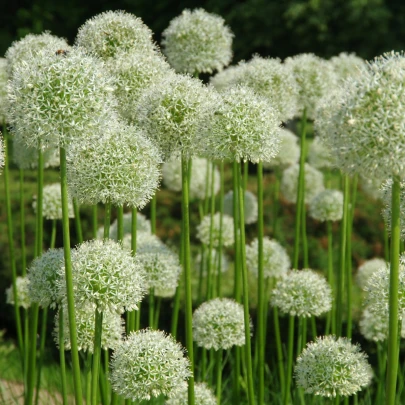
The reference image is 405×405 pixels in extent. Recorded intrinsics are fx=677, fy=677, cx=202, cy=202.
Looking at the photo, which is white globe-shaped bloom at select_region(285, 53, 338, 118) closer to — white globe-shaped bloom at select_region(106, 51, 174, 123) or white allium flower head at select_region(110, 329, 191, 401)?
white globe-shaped bloom at select_region(106, 51, 174, 123)

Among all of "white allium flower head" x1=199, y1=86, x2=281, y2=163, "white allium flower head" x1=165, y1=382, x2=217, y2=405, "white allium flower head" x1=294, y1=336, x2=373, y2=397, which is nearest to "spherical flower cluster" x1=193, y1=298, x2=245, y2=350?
"white allium flower head" x1=165, y1=382, x2=217, y2=405

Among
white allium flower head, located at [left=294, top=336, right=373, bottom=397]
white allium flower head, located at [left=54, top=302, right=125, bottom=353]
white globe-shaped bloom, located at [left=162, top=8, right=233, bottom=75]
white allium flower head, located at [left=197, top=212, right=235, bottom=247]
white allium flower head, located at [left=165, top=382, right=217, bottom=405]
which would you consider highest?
white globe-shaped bloom, located at [left=162, top=8, right=233, bottom=75]

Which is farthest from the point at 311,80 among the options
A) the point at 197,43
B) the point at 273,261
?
the point at 273,261

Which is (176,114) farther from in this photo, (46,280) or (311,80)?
(311,80)

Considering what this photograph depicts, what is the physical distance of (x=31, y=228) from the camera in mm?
8414

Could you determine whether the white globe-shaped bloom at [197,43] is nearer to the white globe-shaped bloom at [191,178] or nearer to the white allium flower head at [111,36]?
the white allium flower head at [111,36]

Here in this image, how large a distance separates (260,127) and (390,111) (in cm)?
109

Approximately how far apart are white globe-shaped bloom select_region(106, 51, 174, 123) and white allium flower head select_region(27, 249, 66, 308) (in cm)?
89

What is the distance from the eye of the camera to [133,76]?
367cm

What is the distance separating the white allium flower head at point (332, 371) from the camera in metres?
3.42

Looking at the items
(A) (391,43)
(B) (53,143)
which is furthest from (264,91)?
(A) (391,43)

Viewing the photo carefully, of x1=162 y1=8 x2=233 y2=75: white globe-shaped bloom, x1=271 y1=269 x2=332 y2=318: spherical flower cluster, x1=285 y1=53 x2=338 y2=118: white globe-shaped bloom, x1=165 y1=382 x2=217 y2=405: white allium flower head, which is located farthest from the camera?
x1=285 y1=53 x2=338 y2=118: white globe-shaped bloom

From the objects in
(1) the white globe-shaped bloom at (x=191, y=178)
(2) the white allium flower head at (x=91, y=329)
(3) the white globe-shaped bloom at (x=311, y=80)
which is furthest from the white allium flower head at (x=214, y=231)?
(2) the white allium flower head at (x=91, y=329)

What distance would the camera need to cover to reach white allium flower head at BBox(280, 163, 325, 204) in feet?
22.0
